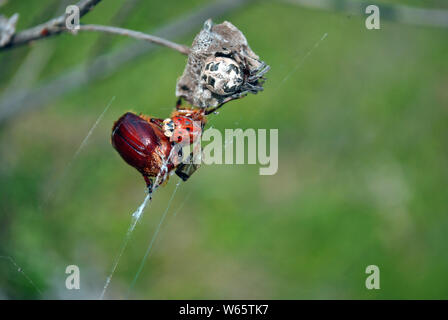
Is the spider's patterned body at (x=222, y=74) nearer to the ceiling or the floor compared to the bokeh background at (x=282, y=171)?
nearer to the floor

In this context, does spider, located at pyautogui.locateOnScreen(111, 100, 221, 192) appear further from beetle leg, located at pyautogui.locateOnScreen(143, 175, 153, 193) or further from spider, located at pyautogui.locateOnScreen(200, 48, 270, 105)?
spider, located at pyautogui.locateOnScreen(200, 48, 270, 105)

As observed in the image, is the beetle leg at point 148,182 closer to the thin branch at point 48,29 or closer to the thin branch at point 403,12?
the thin branch at point 48,29

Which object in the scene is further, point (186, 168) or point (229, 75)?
point (186, 168)

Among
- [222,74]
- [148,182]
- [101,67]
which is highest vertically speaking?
[101,67]

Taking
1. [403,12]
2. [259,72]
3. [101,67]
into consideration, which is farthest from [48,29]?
[403,12]

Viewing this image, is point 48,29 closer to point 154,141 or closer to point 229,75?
point 154,141

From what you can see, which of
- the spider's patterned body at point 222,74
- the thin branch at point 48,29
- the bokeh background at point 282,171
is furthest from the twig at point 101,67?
the spider's patterned body at point 222,74

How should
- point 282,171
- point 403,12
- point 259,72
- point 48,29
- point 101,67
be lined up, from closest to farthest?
point 48,29, point 259,72, point 403,12, point 101,67, point 282,171

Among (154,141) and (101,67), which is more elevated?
(101,67)
